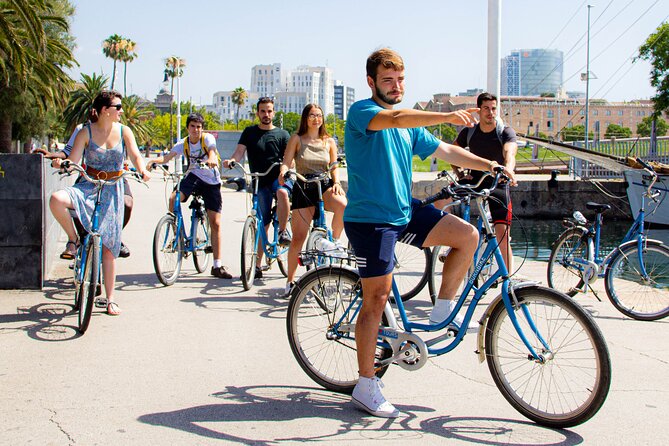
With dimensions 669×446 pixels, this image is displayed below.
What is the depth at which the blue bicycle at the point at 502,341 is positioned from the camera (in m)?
4.02

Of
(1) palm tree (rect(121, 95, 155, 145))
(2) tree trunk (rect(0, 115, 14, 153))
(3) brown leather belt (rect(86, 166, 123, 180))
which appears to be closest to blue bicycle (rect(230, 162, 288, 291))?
(3) brown leather belt (rect(86, 166, 123, 180))

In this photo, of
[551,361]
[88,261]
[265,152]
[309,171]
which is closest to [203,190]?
[265,152]

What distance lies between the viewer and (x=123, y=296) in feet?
26.2

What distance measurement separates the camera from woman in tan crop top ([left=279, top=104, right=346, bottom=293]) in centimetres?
806

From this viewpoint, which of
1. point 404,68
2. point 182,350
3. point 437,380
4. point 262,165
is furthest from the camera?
point 262,165

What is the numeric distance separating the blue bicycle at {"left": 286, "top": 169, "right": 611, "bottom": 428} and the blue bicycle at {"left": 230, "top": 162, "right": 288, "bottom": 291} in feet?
11.4

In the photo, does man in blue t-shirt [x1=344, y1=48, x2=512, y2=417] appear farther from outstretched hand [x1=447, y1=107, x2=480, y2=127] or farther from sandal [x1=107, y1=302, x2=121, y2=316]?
sandal [x1=107, y1=302, x2=121, y2=316]

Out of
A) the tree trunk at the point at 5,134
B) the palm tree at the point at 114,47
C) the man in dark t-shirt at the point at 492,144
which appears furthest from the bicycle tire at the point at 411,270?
the palm tree at the point at 114,47

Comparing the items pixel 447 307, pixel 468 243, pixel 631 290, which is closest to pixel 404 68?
pixel 468 243

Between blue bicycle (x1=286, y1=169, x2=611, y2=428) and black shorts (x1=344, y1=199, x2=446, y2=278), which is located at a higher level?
black shorts (x1=344, y1=199, x2=446, y2=278)

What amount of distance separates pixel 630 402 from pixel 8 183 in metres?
Result: 6.00

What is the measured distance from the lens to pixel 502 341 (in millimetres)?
4328

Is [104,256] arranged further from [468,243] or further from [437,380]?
[468,243]

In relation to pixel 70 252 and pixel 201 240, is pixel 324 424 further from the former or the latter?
pixel 201 240
